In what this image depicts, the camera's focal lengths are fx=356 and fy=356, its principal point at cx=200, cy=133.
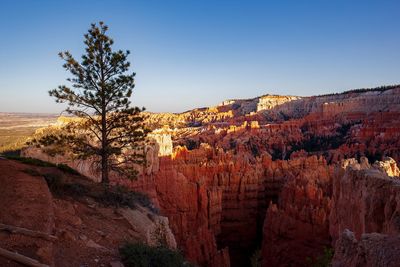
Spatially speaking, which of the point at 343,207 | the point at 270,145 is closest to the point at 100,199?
the point at 343,207

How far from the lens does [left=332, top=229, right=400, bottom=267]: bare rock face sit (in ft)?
12.8

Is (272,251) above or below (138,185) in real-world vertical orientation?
below

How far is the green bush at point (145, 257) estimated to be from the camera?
5.44 meters

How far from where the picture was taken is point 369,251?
4.28 m

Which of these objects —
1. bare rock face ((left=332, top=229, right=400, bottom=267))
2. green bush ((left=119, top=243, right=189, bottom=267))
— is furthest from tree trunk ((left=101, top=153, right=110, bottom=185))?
bare rock face ((left=332, top=229, right=400, bottom=267))

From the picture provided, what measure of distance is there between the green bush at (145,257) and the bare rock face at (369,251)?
8.17 ft

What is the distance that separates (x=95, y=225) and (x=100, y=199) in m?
1.95

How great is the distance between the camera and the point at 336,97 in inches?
3930

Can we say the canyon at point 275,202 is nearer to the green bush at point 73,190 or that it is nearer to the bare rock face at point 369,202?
the bare rock face at point 369,202

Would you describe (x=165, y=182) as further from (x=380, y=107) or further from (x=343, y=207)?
(x=380, y=107)

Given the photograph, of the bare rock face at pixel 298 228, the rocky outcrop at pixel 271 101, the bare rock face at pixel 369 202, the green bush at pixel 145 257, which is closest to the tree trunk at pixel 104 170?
the green bush at pixel 145 257

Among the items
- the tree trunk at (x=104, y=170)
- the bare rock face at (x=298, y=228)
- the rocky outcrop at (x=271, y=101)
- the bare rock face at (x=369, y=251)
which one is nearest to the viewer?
the bare rock face at (x=369, y=251)

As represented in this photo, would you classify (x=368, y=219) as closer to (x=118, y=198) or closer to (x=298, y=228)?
(x=118, y=198)

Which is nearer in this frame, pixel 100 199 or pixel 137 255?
pixel 137 255
